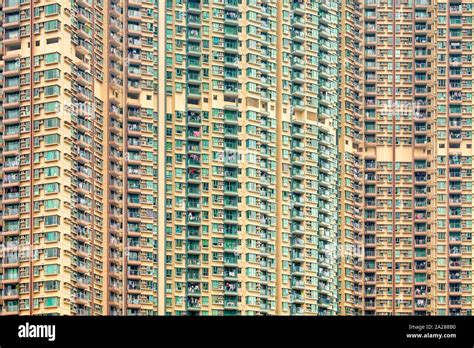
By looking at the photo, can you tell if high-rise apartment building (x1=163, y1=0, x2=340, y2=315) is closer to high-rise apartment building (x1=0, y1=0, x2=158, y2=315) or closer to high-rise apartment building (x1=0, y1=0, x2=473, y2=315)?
high-rise apartment building (x1=0, y1=0, x2=473, y2=315)

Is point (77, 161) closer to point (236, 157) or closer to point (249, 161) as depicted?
point (236, 157)

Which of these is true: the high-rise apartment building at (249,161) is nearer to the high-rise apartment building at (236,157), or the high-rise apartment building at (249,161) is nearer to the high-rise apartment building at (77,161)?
the high-rise apartment building at (236,157)

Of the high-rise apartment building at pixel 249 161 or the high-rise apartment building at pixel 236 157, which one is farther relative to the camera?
the high-rise apartment building at pixel 249 161

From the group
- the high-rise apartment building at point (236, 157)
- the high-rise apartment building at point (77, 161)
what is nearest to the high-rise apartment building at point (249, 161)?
the high-rise apartment building at point (236, 157)

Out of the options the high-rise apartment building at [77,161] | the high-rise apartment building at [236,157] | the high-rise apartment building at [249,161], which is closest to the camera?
the high-rise apartment building at [77,161]

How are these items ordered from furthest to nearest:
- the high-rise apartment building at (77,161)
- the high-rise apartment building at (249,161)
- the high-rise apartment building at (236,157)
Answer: the high-rise apartment building at (249,161) < the high-rise apartment building at (236,157) < the high-rise apartment building at (77,161)

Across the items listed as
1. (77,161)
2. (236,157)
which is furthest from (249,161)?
(77,161)
